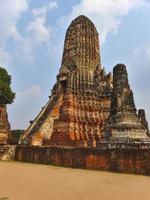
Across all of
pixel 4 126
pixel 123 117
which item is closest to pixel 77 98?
pixel 4 126

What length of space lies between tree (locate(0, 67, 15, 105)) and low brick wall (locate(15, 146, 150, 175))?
10655mm

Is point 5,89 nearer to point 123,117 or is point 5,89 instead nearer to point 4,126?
point 4,126

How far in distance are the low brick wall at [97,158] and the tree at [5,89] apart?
1066cm

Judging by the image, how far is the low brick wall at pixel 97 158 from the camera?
11.3 metres

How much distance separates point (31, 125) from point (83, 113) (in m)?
5.00

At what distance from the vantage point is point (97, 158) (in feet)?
42.4

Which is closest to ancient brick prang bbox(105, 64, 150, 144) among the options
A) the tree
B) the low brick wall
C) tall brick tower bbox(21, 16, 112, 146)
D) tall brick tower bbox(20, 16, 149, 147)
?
tall brick tower bbox(20, 16, 149, 147)

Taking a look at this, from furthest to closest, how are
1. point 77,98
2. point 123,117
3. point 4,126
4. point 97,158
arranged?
point 4,126
point 77,98
point 123,117
point 97,158

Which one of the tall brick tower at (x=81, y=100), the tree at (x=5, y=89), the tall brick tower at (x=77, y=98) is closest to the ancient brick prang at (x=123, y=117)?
the tall brick tower at (x=81, y=100)

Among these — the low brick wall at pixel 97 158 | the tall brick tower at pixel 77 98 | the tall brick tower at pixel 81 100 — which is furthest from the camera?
the tall brick tower at pixel 77 98

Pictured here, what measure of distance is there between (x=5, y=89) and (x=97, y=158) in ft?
53.5

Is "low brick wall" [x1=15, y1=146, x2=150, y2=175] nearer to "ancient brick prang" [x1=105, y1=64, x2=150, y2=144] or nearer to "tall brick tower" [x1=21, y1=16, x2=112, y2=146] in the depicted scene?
"ancient brick prang" [x1=105, y1=64, x2=150, y2=144]

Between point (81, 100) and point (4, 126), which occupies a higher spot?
point (81, 100)

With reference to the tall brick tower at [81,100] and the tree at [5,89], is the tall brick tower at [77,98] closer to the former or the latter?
the tall brick tower at [81,100]
